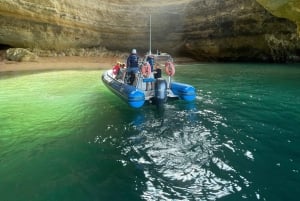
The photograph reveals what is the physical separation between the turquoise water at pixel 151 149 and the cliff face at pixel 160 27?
13948 mm

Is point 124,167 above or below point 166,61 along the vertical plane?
below

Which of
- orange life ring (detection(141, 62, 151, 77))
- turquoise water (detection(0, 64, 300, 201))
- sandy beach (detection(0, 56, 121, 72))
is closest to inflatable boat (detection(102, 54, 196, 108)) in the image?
orange life ring (detection(141, 62, 151, 77))

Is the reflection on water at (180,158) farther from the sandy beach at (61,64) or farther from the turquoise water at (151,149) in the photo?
the sandy beach at (61,64)

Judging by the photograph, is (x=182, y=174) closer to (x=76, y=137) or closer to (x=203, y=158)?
(x=203, y=158)

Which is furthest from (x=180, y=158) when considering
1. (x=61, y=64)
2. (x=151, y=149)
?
(x=61, y=64)

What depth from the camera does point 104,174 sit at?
4980mm

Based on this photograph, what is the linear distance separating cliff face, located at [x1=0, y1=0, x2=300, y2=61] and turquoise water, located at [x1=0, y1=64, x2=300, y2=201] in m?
13.9

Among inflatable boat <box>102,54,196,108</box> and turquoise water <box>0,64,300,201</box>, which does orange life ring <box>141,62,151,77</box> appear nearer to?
inflatable boat <box>102,54,196,108</box>

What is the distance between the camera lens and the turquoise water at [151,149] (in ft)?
14.6

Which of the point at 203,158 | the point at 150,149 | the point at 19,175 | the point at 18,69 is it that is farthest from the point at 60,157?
the point at 18,69

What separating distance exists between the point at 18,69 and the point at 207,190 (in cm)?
1927

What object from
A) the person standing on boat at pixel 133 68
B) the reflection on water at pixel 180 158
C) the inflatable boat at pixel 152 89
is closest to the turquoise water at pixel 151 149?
the reflection on water at pixel 180 158

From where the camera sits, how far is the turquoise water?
4.45 m

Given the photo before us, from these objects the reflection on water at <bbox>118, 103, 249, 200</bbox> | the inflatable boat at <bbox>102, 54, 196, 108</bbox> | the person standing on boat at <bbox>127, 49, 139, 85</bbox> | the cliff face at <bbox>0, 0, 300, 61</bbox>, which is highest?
the cliff face at <bbox>0, 0, 300, 61</bbox>
